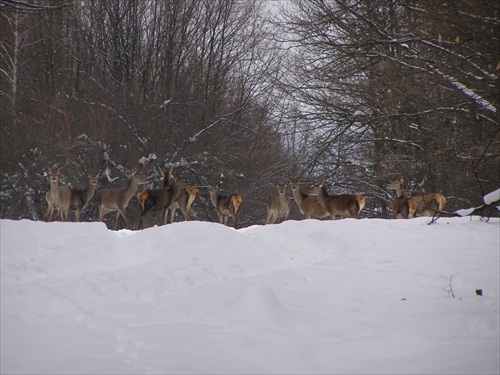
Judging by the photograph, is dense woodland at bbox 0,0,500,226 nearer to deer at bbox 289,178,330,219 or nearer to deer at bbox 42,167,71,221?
deer at bbox 289,178,330,219

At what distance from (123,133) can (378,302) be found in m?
21.2

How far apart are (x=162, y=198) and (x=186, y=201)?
1.09 m

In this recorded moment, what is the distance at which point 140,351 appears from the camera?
15.0 ft

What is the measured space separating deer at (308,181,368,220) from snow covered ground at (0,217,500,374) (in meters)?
7.63

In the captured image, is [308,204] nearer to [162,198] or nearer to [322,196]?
[322,196]

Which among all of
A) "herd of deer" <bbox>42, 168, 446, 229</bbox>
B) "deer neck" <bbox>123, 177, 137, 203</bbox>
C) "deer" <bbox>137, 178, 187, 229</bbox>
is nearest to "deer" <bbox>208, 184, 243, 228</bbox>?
"herd of deer" <bbox>42, 168, 446, 229</bbox>

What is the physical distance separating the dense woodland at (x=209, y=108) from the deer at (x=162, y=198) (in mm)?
3819

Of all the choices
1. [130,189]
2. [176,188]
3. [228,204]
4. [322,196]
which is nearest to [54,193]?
[130,189]

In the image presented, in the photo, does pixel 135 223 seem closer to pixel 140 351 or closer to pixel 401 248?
pixel 401 248

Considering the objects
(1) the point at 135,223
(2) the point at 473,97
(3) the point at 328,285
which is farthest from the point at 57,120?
(3) the point at 328,285

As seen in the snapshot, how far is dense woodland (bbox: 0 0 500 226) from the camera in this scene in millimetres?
16078

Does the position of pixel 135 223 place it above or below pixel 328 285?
below

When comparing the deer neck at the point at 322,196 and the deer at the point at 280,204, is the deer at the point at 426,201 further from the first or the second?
the deer at the point at 280,204

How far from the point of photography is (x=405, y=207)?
16703mm
